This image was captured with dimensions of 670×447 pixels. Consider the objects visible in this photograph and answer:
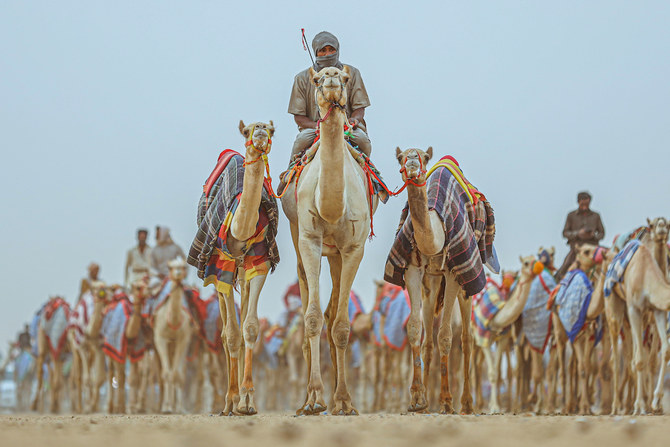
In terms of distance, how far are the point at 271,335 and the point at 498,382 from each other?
37.3 feet

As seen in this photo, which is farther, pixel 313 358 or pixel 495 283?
pixel 495 283

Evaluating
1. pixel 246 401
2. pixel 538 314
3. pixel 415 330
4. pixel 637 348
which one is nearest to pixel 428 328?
pixel 415 330

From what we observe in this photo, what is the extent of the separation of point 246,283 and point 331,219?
1.42m

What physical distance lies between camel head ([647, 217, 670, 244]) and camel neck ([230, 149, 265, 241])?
6257 mm

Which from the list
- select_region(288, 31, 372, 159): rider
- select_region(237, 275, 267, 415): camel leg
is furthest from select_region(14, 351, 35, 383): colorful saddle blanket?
select_region(237, 275, 267, 415): camel leg

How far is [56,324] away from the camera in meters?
23.1

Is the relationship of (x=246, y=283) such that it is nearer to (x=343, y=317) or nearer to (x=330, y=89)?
(x=343, y=317)

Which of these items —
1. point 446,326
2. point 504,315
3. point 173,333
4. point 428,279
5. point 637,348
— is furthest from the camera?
point 173,333

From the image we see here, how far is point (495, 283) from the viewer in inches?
704

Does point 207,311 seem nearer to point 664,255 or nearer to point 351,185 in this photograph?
point 664,255

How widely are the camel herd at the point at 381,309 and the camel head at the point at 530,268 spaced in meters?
0.02

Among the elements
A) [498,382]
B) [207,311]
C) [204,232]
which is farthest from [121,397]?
[204,232]

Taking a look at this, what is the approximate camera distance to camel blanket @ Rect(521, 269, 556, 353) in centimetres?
1644

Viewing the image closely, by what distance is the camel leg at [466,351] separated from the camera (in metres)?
10.1
